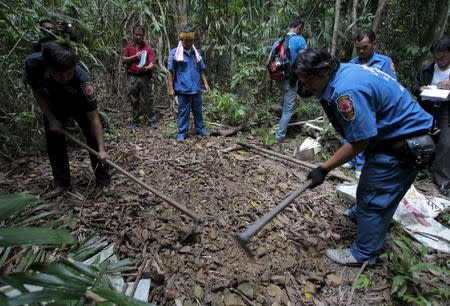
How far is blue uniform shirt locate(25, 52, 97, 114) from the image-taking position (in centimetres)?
284

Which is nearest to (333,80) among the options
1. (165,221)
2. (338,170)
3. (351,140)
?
(351,140)

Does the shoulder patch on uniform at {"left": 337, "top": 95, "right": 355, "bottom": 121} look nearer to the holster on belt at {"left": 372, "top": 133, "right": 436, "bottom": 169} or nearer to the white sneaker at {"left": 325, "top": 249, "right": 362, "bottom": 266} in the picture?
the holster on belt at {"left": 372, "top": 133, "right": 436, "bottom": 169}

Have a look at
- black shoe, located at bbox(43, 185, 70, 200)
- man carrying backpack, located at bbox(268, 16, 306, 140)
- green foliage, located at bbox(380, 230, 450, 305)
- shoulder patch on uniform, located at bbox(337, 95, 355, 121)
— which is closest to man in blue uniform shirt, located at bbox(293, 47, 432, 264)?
shoulder patch on uniform, located at bbox(337, 95, 355, 121)

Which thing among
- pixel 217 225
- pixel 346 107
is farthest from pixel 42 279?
pixel 217 225

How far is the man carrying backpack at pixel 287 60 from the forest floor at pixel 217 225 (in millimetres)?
1089

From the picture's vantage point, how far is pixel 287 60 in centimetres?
495

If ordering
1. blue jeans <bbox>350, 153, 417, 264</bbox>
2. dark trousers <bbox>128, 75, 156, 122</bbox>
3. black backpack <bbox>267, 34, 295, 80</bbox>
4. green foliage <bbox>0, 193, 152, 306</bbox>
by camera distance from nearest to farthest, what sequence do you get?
green foliage <bbox>0, 193, 152, 306</bbox> → blue jeans <bbox>350, 153, 417, 264</bbox> → black backpack <bbox>267, 34, 295, 80</bbox> → dark trousers <bbox>128, 75, 156, 122</bbox>

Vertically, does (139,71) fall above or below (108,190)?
above

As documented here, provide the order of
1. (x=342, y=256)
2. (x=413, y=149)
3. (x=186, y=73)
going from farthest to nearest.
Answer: (x=186, y=73) < (x=342, y=256) < (x=413, y=149)

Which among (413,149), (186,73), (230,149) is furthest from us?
(186,73)

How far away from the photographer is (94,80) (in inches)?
284

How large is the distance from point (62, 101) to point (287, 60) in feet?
11.5

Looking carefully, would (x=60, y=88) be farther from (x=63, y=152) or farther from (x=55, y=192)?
(x=55, y=192)

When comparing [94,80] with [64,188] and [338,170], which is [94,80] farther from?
[338,170]
